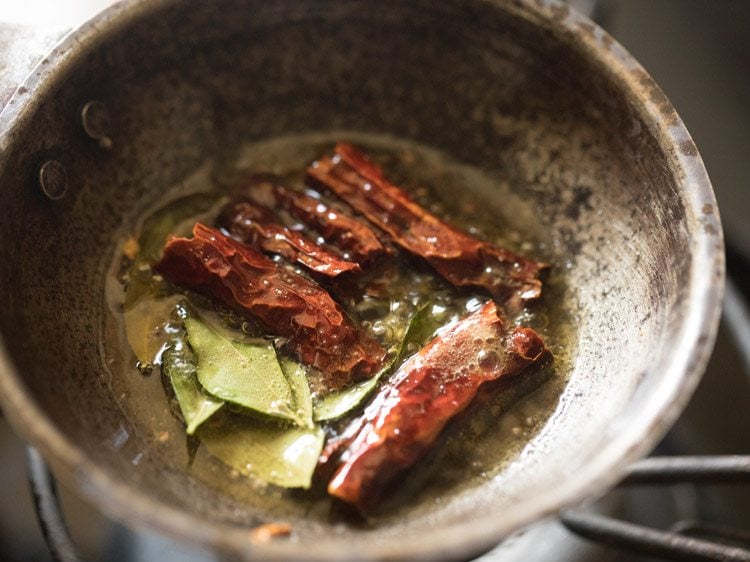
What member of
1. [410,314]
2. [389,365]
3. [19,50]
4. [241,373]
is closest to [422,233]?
[410,314]

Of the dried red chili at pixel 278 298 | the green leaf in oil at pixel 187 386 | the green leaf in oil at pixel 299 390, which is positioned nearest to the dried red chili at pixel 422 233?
the dried red chili at pixel 278 298

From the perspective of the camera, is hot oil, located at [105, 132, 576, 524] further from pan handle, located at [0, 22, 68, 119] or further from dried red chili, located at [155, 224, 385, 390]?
pan handle, located at [0, 22, 68, 119]

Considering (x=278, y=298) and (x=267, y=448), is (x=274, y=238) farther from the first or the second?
(x=267, y=448)

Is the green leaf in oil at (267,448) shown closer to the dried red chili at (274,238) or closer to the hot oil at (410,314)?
the hot oil at (410,314)

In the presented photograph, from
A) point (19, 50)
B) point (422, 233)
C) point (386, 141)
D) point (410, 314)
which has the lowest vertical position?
point (410, 314)

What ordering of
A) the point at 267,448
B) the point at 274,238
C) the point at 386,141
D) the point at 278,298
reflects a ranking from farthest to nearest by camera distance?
the point at 386,141 < the point at 274,238 < the point at 278,298 < the point at 267,448

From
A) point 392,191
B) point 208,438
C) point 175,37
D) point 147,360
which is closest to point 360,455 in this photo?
point 208,438
